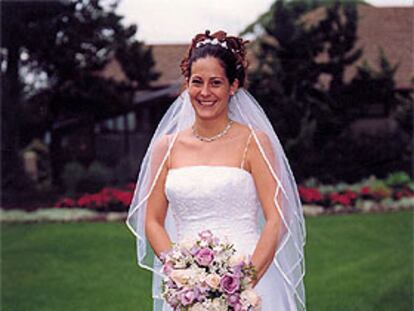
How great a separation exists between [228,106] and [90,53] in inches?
561

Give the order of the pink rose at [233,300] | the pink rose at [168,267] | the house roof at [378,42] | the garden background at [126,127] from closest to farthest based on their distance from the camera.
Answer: the pink rose at [233,300], the pink rose at [168,267], the garden background at [126,127], the house roof at [378,42]

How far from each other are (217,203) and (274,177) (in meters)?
0.36

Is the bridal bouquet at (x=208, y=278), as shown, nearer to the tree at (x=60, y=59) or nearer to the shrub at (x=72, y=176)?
the shrub at (x=72, y=176)

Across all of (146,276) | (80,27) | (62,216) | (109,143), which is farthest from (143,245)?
(109,143)

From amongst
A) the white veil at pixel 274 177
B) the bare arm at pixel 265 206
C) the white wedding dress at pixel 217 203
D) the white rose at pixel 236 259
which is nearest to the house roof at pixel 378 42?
the white veil at pixel 274 177

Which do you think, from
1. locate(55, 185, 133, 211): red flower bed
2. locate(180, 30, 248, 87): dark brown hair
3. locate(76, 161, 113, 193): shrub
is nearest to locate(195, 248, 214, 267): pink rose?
locate(180, 30, 248, 87): dark brown hair

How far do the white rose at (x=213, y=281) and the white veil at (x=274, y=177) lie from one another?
0.58 metres

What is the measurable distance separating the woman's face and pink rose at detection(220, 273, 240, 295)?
916 millimetres

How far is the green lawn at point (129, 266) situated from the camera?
938 centimetres

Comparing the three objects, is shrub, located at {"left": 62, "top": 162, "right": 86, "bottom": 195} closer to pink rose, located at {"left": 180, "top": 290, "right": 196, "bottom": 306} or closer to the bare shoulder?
the bare shoulder

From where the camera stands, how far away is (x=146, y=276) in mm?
10719

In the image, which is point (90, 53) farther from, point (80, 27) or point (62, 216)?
point (62, 216)

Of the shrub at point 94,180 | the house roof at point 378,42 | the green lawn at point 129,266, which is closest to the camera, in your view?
the green lawn at point 129,266

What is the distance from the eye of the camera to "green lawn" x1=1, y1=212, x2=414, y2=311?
30.8ft
